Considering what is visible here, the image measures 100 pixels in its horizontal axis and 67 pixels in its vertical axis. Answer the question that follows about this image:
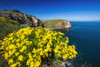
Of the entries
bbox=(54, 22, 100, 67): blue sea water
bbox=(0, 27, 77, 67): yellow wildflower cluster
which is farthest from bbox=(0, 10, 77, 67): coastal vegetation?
bbox=(54, 22, 100, 67): blue sea water

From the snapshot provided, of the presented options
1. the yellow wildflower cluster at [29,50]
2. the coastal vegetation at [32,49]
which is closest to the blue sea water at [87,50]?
the coastal vegetation at [32,49]

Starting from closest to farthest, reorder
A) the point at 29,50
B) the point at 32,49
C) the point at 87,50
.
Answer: the point at 29,50 → the point at 32,49 → the point at 87,50

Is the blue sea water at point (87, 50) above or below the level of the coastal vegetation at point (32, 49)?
below

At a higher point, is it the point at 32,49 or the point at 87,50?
the point at 32,49

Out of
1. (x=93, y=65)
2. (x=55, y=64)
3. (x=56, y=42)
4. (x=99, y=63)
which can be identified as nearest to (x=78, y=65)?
(x=93, y=65)

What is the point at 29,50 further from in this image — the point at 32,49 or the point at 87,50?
the point at 87,50

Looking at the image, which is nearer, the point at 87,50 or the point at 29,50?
the point at 29,50

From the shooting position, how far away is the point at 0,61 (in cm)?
357

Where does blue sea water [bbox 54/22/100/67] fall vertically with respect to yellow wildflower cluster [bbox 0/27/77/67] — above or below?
below

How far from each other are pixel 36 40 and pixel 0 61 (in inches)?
108

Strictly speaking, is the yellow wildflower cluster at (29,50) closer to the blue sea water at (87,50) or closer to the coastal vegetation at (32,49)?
the coastal vegetation at (32,49)

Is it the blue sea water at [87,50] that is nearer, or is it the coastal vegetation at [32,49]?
the coastal vegetation at [32,49]

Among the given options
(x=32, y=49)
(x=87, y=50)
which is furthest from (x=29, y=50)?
(x=87, y=50)

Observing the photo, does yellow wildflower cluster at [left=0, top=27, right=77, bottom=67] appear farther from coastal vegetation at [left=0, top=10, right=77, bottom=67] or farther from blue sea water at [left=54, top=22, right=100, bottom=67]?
blue sea water at [left=54, top=22, right=100, bottom=67]
